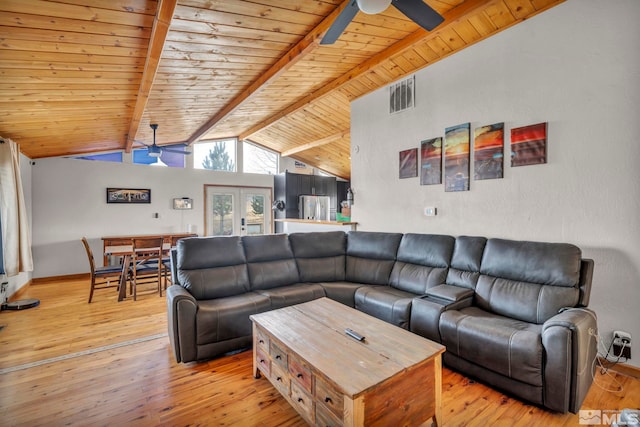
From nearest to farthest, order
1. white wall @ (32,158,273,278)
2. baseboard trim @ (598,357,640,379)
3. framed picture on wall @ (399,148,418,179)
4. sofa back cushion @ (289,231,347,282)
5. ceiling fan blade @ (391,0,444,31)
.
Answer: ceiling fan blade @ (391,0,444,31), baseboard trim @ (598,357,640,379), sofa back cushion @ (289,231,347,282), framed picture on wall @ (399,148,418,179), white wall @ (32,158,273,278)

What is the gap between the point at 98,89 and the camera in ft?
10.4

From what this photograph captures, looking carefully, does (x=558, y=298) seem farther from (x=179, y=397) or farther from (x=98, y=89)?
(x=98, y=89)

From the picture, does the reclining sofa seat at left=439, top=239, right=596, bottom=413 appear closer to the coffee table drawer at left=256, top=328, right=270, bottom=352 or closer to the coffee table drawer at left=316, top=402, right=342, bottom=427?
the coffee table drawer at left=316, top=402, right=342, bottom=427

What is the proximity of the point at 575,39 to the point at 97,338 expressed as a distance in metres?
5.36

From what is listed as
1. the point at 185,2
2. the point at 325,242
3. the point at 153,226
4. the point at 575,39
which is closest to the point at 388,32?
the point at 575,39

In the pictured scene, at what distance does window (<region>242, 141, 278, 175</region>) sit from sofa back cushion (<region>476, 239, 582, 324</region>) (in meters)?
6.69

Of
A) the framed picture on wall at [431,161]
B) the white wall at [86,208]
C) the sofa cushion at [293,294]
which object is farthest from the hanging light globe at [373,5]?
the white wall at [86,208]

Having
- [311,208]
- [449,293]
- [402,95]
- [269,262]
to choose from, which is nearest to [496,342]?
[449,293]

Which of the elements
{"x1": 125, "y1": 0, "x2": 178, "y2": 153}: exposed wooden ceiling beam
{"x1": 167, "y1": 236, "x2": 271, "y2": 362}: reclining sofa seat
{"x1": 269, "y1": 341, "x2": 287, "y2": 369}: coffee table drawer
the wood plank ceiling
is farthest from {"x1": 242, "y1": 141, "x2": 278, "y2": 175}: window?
{"x1": 269, "y1": 341, "x2": 287, "y2": 369}: coffee table drawer

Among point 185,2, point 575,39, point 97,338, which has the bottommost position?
point 97,338

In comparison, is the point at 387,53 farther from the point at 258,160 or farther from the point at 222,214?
the point at 222,214

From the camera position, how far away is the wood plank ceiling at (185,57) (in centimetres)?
217

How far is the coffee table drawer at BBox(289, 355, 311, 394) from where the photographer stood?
1659mm

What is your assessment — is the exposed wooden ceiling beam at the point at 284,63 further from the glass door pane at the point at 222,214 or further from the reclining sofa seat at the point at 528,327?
the reclining sofa seat at the point at 528,327
